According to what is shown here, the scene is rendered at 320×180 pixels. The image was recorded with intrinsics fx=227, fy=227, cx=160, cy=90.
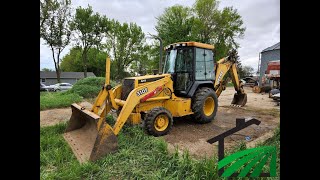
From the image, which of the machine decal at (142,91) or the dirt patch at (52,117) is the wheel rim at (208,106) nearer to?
the machine decal at (142,91)

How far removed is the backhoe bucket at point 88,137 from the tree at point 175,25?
14691mm

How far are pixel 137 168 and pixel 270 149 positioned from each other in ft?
6.92

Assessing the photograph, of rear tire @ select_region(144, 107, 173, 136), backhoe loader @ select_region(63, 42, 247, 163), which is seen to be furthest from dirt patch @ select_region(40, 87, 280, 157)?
backhoe loader @ select_region(63, 42, 247, 163)

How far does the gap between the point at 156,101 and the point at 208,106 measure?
5.64 feet

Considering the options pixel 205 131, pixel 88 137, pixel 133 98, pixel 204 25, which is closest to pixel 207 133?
pixel 205 131

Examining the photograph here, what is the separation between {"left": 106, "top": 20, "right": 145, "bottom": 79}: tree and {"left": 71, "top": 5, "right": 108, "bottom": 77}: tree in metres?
4.87

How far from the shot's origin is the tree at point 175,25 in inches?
761

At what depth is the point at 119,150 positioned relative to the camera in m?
3.64

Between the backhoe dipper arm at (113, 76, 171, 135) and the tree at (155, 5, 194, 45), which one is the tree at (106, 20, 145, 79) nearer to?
the tree at (155, 5, 194, 45)

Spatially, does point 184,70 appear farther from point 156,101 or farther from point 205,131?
point 205,131

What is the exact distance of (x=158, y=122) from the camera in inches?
186

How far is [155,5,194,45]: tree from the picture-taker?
761 inches
